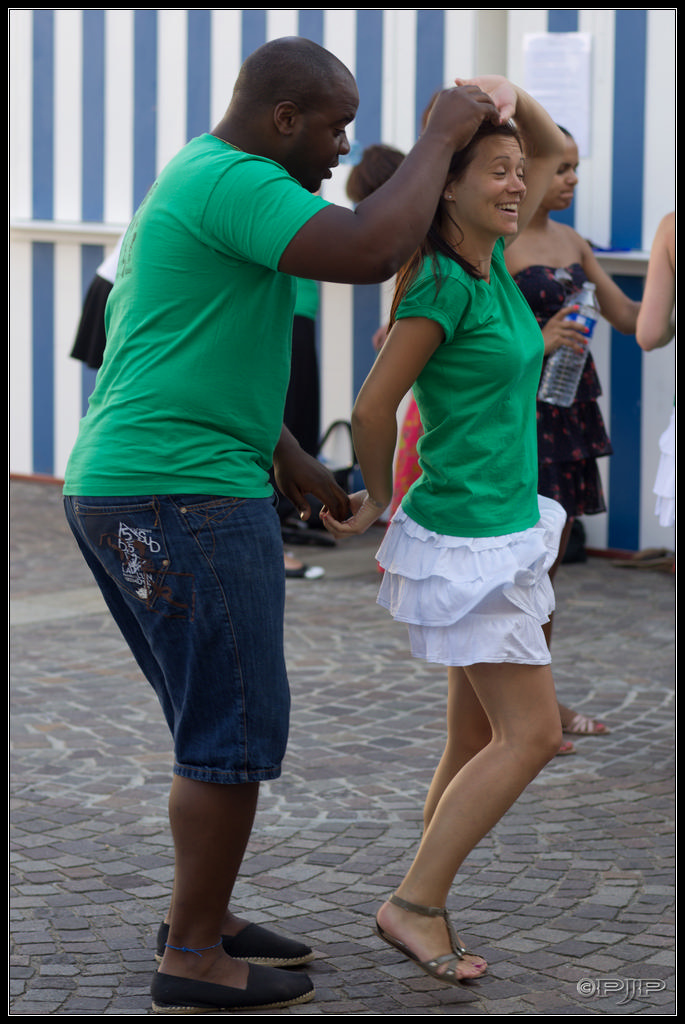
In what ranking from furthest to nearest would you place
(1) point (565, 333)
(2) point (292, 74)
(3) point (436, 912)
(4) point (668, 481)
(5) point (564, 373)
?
(5) point (564, 373), (1) point (565, 333), (4) point (668, 481), (3) point (436, 912), (2) point (292, 74)

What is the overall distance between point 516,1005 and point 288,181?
1732 millimetres

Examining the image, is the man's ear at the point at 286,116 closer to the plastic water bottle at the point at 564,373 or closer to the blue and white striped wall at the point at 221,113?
the plastic water bottle at the point at 564,373

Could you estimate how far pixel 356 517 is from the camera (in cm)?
291

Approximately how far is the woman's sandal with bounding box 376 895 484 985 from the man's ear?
1.65 meters

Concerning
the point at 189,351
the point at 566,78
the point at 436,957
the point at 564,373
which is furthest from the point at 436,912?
the point at 566,78

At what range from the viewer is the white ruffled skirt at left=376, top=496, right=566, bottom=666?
2783mm

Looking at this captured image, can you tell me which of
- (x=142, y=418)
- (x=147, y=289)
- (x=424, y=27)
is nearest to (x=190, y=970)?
(x=142, y=418)

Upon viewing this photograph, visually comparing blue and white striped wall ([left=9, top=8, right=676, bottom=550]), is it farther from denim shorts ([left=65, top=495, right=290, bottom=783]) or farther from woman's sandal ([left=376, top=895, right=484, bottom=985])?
denim shorts ([left=65, top=495, right=290, bottom=783])

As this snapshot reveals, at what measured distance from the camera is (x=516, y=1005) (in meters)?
2.77

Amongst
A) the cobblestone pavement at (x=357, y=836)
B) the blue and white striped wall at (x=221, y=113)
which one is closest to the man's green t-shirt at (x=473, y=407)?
the cobblestone pavement at (x=357, y=836)

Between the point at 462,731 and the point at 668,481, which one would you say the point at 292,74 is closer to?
the point at 462,731

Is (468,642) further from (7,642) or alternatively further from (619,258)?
(619,258)

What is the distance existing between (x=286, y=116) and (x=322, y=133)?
74 mm

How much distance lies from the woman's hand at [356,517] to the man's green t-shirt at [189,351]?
0.35m
